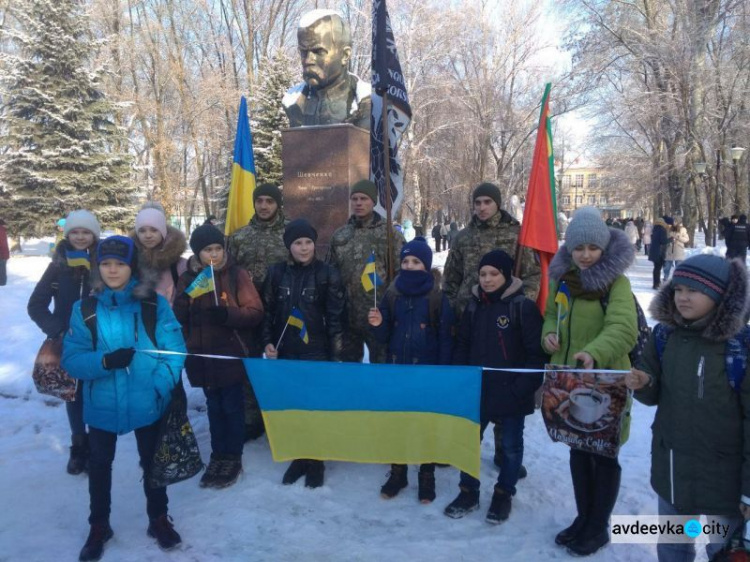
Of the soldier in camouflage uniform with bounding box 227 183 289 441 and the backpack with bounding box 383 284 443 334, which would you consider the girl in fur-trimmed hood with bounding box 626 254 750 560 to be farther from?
the soldier in camouflage uniform with bounding box 227 183 289 441

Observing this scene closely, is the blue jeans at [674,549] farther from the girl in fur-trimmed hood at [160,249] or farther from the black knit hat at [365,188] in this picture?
the girl in fur-trimmed hood at [160,249]

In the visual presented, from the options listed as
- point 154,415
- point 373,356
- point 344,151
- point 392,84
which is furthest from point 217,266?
point 344,151

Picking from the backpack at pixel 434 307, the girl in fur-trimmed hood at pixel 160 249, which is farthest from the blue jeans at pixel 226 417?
the backpack at pixel 434 307

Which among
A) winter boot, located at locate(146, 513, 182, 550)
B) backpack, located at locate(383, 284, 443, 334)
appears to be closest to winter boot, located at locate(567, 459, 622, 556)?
backpack, located at locate(383, 284, 443, 334)

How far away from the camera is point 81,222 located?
413cm

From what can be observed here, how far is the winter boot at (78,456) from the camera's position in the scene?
13.9ft

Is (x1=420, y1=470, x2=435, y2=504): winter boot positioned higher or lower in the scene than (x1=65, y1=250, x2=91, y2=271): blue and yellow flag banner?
lower

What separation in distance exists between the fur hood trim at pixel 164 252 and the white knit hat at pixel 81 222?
27cm

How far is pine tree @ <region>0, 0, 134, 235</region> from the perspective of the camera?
66.4 ft

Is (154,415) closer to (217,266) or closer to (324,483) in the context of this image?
(217,266)

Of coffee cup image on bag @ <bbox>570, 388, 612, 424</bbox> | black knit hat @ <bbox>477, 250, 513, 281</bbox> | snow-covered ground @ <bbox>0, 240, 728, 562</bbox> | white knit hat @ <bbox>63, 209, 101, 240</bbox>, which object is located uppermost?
white knit hat @ <bbox>63, 209, 101, 240</bbox>

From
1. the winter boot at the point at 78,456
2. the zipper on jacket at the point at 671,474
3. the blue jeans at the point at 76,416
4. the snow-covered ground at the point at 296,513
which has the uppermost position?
the zipper on jacket at the point at 671,474

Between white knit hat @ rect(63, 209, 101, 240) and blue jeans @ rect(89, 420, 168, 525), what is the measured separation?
1.66 m

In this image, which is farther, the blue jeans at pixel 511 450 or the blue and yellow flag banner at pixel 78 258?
the blue and yellow flag banner at pixel 78 258
